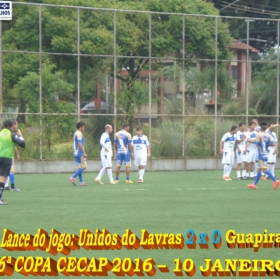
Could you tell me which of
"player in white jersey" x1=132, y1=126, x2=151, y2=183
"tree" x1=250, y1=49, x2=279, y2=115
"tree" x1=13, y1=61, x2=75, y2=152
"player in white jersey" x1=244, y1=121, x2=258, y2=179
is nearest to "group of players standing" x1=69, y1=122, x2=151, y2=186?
"player in white jersey" x1=132, y1=126, x2=151, y2=183

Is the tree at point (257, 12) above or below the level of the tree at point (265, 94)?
above

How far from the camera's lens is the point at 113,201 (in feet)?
68.5

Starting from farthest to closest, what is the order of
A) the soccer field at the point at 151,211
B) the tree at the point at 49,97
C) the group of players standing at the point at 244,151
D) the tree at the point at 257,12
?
the tree at the point at 257,12 < the tree at the point at 49,97 < the group of players standing at the point at 244,151 < the soccer field at the point at 151,211

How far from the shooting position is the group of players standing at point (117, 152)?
27.1m

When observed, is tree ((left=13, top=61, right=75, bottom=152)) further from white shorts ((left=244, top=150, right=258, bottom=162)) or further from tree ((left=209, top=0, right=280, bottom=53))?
tree ((left=209, top=0, right=280, bottom=53))

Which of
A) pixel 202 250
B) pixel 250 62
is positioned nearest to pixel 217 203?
pixel 202 250

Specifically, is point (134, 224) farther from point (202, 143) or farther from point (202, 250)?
point (202, 143)

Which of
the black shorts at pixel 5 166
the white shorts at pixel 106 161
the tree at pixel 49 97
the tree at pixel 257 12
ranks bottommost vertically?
the white shorts at pixel 106 161

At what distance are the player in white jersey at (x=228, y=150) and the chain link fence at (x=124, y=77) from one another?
7.14 meters

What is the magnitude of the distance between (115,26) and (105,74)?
213 cm

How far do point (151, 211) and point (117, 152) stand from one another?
10.6 meters

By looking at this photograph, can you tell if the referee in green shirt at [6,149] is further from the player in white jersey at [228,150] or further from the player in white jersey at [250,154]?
the player in white jersey at [250,154]

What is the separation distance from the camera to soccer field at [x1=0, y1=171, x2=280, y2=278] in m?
12.4

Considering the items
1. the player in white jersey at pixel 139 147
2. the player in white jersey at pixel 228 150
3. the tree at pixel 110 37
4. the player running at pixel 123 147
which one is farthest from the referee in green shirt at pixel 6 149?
the tree at pixel 110 37
